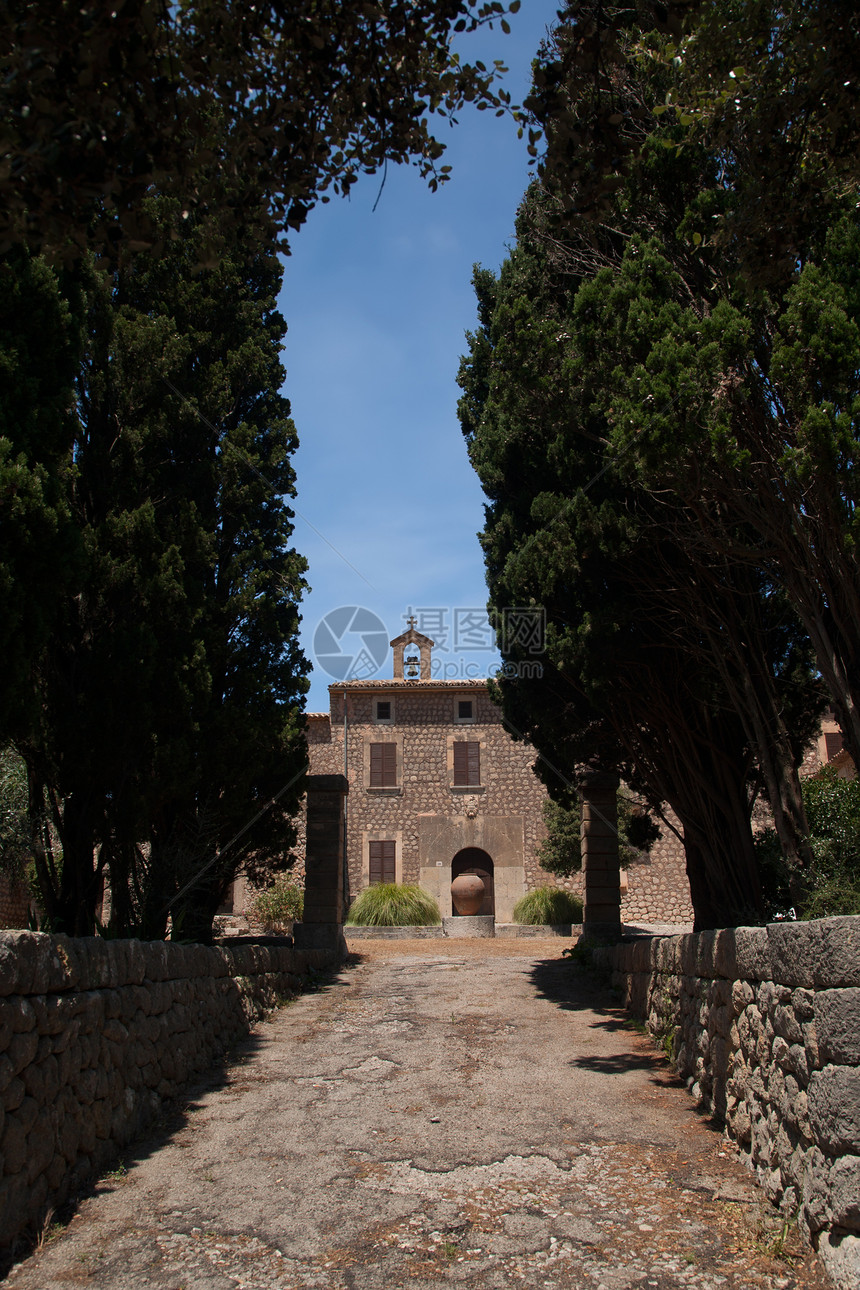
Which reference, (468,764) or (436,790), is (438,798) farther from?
(468,764)

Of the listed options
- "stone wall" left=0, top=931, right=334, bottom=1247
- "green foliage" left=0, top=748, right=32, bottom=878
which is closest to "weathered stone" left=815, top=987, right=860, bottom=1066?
→ "stone wall" left=0, top=931, right=334, bottom=1247

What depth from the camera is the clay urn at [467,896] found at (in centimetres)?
1933

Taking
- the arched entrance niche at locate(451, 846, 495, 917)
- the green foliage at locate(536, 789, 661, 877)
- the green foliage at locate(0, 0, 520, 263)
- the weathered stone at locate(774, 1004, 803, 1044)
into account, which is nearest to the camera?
the green foliage at locate(0, 0, 520, 263)

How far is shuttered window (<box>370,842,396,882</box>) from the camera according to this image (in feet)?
78.2

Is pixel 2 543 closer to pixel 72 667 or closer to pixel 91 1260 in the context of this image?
pixel 72 667

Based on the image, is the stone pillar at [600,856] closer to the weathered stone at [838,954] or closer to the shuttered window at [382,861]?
the weathered stone at [838,954]

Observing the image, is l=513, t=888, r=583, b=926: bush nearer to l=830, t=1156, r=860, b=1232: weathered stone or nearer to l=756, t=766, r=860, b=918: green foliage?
l=756, t=766, r=860, b=918: green foliage

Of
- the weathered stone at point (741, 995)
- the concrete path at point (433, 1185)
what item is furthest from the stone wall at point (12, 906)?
the weathered stone at point (741, 995)

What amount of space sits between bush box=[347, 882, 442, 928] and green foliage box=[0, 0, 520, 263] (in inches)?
612

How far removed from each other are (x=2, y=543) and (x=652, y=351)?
4216mm

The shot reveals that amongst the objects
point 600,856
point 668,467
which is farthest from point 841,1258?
point 600,856

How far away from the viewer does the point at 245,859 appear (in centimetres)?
1043

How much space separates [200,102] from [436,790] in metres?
21.9

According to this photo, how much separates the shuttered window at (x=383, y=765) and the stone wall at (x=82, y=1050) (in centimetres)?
1745
